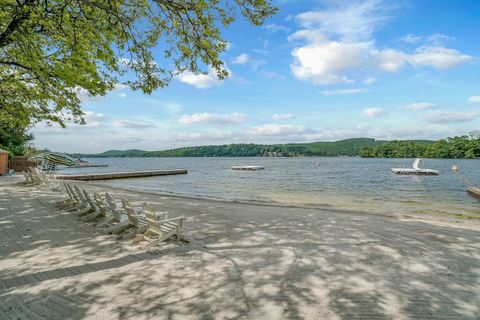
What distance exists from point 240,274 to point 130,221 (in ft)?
12.1

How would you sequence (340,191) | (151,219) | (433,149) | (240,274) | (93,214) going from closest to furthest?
(240,274)
(151,219)
(93,214)
(340,191)
(433,149)

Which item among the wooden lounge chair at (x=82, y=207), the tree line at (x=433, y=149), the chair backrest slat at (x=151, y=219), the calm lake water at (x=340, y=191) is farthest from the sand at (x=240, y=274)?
the tree line at (x=433, y=149)

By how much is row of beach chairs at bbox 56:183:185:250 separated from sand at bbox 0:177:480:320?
0.31m

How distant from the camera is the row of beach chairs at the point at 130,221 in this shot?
6.83 metres

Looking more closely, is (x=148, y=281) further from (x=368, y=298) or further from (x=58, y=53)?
(x=58, y=53)

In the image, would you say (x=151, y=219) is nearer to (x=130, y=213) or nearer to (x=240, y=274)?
(x=130, y=213)

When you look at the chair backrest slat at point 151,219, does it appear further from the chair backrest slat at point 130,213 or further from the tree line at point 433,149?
the tree line at point 433,149

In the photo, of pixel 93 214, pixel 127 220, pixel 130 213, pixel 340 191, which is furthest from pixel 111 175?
pixel 130 213

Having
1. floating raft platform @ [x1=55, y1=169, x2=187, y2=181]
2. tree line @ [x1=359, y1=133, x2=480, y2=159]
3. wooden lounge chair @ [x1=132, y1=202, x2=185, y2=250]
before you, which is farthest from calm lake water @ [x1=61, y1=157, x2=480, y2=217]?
tree line @ [x1=359, y1=133, x2=480, y2=159]

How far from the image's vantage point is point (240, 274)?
206 inches

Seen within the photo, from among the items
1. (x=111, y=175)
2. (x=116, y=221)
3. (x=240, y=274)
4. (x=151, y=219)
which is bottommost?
(x=111, y=175)

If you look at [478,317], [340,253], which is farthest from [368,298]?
[340,253]

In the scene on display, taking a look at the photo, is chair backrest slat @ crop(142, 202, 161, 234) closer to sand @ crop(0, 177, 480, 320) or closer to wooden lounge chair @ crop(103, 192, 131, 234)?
sand @ crop(0, 177, 480, 320)

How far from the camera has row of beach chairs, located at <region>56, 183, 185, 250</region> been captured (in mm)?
6832
